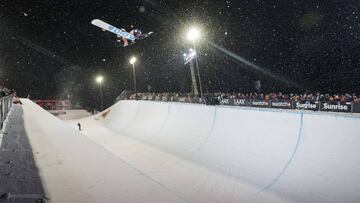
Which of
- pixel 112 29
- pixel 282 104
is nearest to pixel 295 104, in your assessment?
pixel 282 104

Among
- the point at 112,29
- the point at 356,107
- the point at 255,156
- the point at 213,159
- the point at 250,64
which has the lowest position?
the point at 213,159

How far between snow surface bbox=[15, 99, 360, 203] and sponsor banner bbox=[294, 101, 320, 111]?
3.39 meters

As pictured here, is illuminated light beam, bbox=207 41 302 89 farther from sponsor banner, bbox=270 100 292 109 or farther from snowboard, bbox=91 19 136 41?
sponsor banner, bbox=270 100 292 109

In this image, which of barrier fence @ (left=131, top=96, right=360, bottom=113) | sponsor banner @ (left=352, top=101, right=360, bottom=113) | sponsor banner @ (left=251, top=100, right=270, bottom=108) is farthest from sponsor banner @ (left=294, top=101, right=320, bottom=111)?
sponsor banner @ (left=352, top=101, right=360, bottom=113)

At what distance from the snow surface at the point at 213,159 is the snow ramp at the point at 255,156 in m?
0.03

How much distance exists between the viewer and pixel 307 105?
1488cm

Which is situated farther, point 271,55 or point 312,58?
point 271,55

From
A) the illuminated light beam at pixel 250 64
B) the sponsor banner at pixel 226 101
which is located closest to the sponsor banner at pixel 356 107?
the sponsor banner at pixel 226 101

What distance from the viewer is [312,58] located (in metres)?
32.8

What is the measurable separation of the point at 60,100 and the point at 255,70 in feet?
111

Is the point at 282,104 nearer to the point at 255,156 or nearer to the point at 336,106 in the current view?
the point at 336,106

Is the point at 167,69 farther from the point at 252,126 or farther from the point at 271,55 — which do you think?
the point at 252,126

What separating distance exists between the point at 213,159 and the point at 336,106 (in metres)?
6.18

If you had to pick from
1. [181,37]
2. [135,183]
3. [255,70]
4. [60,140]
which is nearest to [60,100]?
[181,37]
